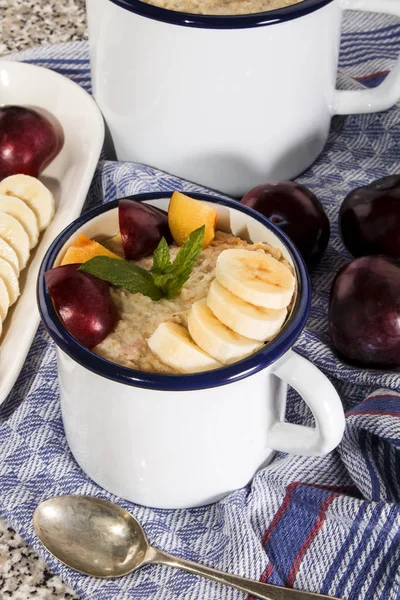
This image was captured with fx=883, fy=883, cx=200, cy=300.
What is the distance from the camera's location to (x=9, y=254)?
1141 millimetres

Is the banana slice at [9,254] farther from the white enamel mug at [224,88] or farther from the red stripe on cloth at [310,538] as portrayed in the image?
the red stripe on cloth at [310,538]

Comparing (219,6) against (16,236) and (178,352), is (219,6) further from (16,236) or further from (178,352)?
(178,352)

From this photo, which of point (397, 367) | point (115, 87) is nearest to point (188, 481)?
point (397, 367)

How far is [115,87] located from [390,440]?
60 centimetres

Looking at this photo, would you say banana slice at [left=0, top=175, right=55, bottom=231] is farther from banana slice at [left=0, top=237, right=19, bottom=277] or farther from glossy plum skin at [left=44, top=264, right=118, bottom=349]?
glossy plum skin at [left=44, top=264, right=118, bottom=349]

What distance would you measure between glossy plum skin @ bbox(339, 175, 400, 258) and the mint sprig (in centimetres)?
30

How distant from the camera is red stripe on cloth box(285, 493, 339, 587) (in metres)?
0.84

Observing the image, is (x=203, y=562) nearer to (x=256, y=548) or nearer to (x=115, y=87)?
(x=256, y=548)

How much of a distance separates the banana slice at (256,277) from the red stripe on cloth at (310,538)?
216 millimetres

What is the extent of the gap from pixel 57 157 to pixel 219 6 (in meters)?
0.38

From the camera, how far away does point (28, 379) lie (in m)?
1.04

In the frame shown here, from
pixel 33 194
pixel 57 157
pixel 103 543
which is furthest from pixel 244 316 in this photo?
pixel 57 157

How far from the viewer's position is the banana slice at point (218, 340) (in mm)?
792

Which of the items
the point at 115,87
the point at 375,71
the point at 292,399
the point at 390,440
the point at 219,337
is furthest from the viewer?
the point at 375,71
